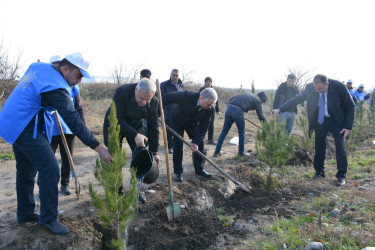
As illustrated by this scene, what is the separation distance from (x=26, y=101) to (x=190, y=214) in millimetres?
2609

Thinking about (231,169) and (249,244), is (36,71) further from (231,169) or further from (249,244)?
(231,169)

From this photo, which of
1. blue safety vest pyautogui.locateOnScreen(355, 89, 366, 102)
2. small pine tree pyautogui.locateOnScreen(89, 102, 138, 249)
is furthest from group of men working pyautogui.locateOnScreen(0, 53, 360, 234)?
blue safety vest pyautogui.locateOnScreen(355, 89, 366, 102)

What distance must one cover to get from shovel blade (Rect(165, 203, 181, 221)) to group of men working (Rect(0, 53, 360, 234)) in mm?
689

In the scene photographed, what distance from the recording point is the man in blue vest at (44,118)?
9.69ft

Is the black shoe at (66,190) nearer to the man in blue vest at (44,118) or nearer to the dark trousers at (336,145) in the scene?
the man in blue vest at (44,118)

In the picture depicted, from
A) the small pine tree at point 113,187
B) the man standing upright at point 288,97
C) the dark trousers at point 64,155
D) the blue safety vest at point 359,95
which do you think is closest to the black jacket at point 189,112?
the dark trousers at point 64,155

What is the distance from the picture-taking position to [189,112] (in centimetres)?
504

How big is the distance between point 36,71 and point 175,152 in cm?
276

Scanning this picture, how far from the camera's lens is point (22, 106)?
118 inches

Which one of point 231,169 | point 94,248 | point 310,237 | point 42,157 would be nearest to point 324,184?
point 231,169

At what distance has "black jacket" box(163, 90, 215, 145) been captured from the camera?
5.00 m

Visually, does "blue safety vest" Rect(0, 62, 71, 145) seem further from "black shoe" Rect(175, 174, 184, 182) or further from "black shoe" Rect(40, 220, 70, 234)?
"black shoe" Rect(175, 174, 184, 182)

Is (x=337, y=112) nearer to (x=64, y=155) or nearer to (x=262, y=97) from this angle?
(x=262, y=97)

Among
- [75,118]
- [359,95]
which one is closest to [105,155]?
[75,118]
